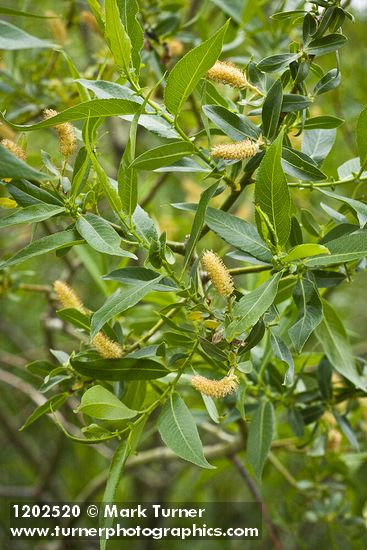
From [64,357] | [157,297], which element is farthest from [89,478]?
[64,357]

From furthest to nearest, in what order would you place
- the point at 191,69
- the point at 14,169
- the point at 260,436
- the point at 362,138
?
the point at 260,436, the point at 362,138, the point at 191,69, the point at 14,169

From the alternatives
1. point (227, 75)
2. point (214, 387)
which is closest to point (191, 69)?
point (227, 75)

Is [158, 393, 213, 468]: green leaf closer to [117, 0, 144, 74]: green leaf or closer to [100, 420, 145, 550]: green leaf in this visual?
[100, 420, 145, 550]: green leaf

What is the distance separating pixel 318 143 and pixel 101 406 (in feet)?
1.18

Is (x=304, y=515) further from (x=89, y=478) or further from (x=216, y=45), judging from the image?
(x=216, y=45)

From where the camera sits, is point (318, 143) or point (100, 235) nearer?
point (100, 235)

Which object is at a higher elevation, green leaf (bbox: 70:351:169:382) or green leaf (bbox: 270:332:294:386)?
green leaf (bbox: 70:351:169:382)

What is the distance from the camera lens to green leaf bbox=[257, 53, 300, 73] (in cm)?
58

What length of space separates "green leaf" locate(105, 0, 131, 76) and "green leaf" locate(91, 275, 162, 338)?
18 cm

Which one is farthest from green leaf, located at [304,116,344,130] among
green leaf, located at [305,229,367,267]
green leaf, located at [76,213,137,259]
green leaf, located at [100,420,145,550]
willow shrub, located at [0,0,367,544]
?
green leaf, located at [100,420,145,550]

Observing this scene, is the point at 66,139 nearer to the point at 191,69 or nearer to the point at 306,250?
the point at 191,69

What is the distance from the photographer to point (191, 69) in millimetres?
530

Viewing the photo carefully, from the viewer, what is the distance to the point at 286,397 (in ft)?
2.74

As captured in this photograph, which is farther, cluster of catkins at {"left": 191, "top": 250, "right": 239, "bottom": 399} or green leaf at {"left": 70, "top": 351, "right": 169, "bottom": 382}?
green leaf at {"left": 70, "top": 351, "right": 169, "bottom": 382}
